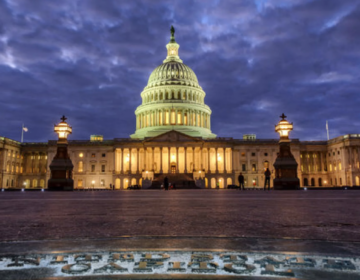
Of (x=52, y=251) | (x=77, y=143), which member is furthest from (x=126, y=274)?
(x=77, y=143)

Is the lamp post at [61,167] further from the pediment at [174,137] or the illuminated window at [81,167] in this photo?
the illuminated window at [81,167]

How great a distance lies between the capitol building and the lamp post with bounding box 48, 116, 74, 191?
45799mm

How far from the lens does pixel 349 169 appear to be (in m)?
98.2

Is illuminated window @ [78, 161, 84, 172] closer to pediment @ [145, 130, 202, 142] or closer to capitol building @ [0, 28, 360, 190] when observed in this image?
capitol building @ [0, 28, 360, 190]

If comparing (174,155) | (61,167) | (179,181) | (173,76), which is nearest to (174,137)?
(174,155)

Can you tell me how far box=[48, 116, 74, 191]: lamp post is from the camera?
41125 mm

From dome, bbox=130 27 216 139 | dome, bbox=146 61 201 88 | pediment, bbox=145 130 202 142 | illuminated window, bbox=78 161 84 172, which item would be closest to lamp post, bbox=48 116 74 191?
pediment, bbox=145 130 202 142

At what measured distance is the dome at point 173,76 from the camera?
118750 mm

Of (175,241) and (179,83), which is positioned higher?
(179,83)

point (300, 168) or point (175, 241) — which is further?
point (300, 168)

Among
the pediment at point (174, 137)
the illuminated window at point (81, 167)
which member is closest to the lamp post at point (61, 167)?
the pediment at point (174, 137)

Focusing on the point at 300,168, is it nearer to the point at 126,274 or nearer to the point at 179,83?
the point at 179,83

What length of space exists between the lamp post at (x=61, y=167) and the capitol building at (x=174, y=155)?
45.8 meters

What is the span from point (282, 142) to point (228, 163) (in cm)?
6092
